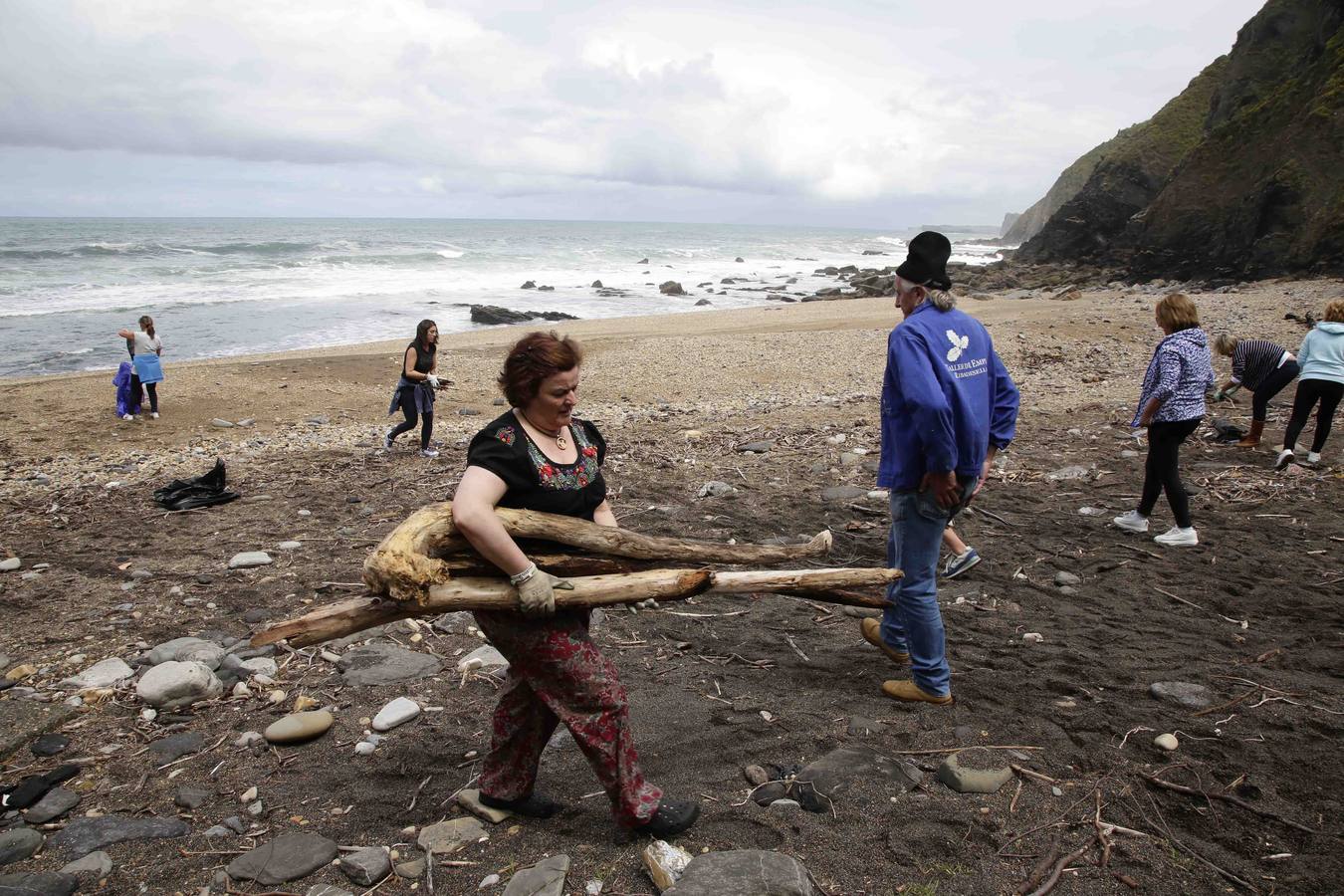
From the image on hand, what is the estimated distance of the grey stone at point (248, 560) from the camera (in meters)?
5.80

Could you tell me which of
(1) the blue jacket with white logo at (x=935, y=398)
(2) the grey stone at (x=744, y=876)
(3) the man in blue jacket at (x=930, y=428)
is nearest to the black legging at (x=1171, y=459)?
(3) the man in blue jacket at (x=930, y=428)

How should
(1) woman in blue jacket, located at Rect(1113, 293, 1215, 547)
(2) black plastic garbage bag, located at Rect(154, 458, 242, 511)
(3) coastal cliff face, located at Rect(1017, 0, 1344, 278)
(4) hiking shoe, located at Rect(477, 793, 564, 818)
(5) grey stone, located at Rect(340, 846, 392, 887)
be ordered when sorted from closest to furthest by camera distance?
(5) grey stone, located at Rect(340, 846, 392, 887)
(4) hiking shoe, located at Rect(477, 793, 564, 818)
(1) woman in blue jacket, located at Rect(1113, 293, 1215, 547)
(2) black plastic garbage bag, located at Rect(154, 458, 242, 511)
(3) coastal cliff face, located at Rect(1017, 0, 1344, 278)

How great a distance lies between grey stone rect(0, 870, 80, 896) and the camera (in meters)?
2.70

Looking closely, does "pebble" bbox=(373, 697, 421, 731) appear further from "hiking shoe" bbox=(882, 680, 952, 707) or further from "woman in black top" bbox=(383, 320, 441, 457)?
"woman in black top" bbox=(383, 320, 441, 457)

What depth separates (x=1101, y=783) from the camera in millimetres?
3166

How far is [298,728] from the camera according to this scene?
375 cm

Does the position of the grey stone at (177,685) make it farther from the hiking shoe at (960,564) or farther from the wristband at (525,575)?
the hiking shoe at (960,564)

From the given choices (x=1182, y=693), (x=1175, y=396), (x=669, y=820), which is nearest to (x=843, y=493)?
(x=1175, y=396)

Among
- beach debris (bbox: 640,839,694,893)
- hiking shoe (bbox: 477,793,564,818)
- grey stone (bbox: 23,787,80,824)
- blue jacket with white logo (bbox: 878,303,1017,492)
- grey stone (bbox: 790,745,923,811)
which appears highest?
blue jacket with white logo (bbox: 878,303,1017,492)

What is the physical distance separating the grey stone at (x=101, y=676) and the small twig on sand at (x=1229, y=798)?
16.4ft

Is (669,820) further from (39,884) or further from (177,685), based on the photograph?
(177,685)

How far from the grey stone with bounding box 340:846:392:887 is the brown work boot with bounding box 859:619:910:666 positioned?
2640 mm

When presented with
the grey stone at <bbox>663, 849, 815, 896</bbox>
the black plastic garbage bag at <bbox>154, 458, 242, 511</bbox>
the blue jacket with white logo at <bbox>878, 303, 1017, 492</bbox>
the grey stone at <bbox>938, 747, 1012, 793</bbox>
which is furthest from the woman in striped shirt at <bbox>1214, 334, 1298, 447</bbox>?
the black plastic garbage bag at <bbox>154, 458, 242, 511</bbox>

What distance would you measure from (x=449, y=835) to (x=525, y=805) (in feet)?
0.98
